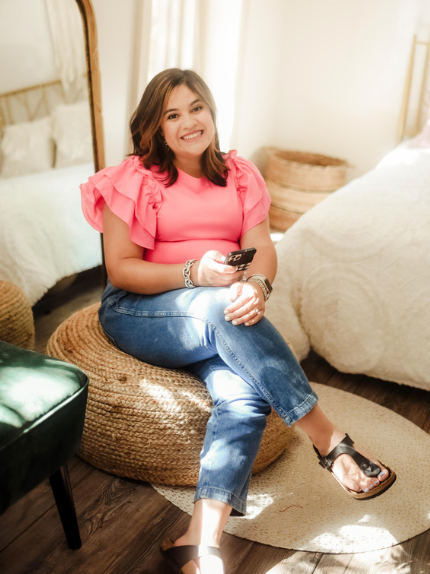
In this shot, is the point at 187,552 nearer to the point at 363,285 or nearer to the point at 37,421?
the point at 37,421

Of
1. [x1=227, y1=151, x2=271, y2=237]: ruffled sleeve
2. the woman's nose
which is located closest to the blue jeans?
[x1=227, y1=151, x2=271, y2=237]: ruffled sleeve

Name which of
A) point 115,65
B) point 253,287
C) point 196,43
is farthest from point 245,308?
point 196,43

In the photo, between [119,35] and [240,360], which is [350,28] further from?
[240,360]

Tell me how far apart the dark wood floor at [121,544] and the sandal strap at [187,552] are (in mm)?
89

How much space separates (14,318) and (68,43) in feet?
3.37

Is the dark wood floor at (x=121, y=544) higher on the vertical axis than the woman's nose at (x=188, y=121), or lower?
lower

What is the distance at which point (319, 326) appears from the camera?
199 cm

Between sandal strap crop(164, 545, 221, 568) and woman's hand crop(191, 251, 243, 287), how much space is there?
58 centimetres

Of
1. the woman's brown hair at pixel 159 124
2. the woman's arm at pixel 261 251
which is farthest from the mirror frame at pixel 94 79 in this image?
the woman's arm at pixel 261 251

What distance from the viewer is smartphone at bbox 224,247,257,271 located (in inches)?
52.3

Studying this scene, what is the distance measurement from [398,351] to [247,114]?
2.19 meters

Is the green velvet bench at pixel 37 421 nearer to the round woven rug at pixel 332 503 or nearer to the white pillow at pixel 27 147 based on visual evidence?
the round woven rug at pixel 332 503

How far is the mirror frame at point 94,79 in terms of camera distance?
6.72 feet

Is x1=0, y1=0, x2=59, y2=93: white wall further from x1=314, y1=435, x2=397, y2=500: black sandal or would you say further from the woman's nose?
x1=314, y1=435, x2=397, y2=500: black sandal
